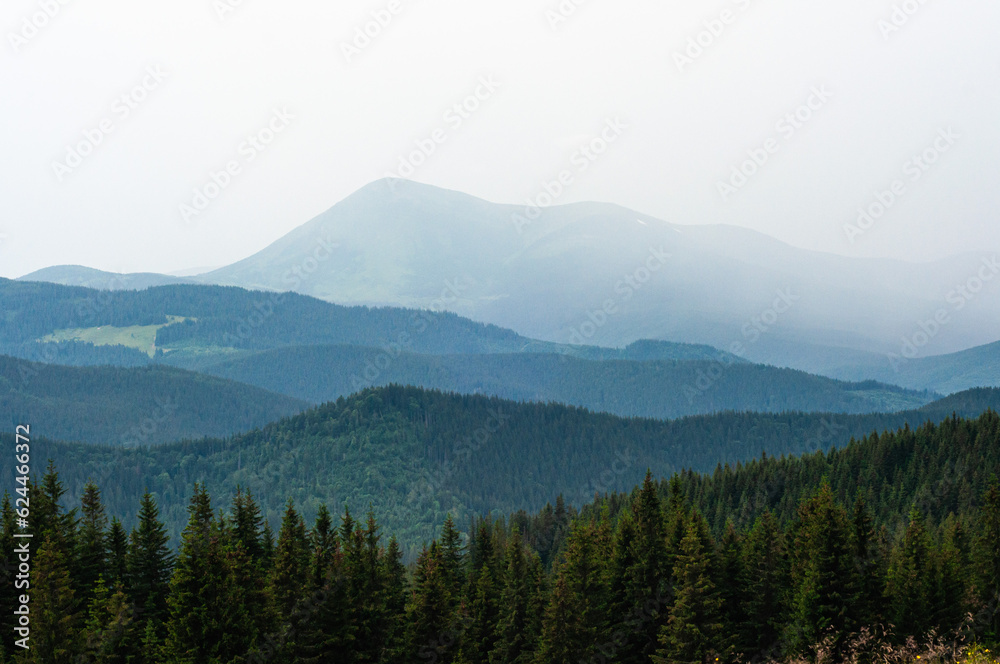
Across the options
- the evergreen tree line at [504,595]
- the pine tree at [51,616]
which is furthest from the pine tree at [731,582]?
the pine tree at [51,616]

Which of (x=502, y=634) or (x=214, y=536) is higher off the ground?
(x=214, y=536)

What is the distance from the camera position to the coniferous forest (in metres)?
51.8

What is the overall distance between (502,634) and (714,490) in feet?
302

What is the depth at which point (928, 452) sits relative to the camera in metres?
143

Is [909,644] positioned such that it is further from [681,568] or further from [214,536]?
[214,536]

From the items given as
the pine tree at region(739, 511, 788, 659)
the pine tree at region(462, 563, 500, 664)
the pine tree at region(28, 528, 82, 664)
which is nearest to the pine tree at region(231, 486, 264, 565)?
the pine tree at region(28, 528, 82, 664)

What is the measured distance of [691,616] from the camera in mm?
52594

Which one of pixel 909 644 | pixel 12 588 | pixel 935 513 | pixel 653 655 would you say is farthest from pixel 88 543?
pixel 935 513

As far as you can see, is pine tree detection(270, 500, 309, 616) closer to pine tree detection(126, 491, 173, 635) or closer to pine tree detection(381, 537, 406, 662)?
pine tree detection(381, 537, 406, 662)

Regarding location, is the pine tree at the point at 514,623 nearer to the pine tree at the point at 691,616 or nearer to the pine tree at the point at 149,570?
the pine tree at the point at 691,616

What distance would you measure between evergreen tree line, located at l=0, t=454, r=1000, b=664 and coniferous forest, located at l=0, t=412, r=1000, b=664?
0.13 metres

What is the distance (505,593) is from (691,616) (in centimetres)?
1567

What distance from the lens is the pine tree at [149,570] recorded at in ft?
202

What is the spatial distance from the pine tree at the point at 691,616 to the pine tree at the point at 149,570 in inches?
1292
